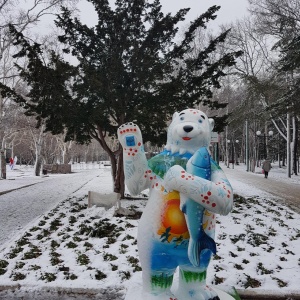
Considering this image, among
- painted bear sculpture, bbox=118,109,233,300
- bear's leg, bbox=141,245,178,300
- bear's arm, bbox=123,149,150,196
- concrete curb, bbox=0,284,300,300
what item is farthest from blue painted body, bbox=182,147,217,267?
concrete curb, bbox=0,284,300,300

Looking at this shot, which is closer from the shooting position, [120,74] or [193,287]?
[193,287]

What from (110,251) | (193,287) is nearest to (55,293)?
(110,251)

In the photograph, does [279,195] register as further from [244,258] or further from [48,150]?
[48,150]

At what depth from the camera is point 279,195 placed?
1177cm

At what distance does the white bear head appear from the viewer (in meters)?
2.26

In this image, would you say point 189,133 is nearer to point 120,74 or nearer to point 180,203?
point 180,203

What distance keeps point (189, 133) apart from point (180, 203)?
1.71 ft

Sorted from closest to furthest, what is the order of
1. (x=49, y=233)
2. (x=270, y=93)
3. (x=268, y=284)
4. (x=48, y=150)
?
(x=268, y=284) < (x=49, y=233) < (x=270, y=93) < (x=48, y=150)

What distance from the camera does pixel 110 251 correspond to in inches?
202

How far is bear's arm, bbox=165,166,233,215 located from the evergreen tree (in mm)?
6150

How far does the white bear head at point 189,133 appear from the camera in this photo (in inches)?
88.8

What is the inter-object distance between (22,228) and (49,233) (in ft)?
2.96

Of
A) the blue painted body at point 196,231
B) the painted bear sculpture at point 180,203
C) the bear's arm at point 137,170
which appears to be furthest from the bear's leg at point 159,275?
the bear's arm at point 137,170

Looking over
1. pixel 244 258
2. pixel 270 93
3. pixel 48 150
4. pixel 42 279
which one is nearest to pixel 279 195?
pixel 270 93
